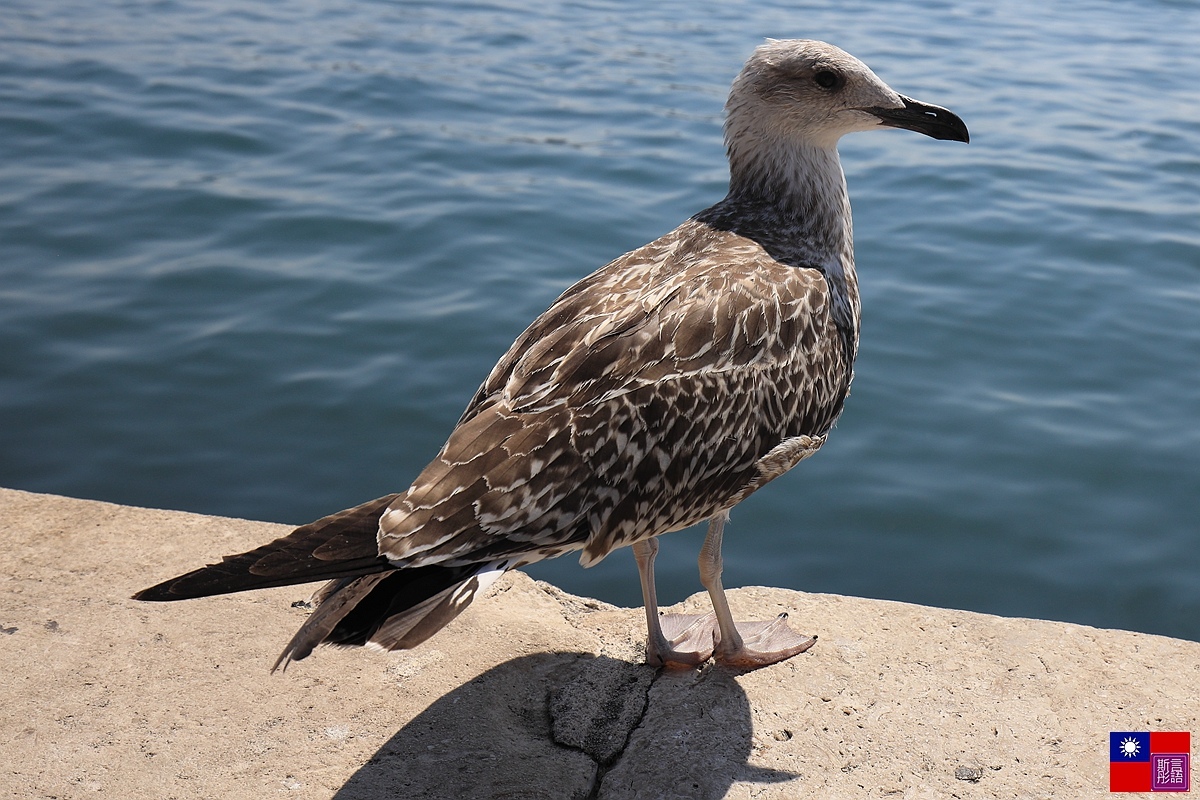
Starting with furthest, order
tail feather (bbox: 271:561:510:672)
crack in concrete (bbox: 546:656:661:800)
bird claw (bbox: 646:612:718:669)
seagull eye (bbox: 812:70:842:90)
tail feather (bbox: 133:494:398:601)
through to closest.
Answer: seagull eye (bbox: 812:70:842:90) < bird claw (bbox: 646:612:718:669) < crack in concrete (bbox: 546:656:661:800) < tail feather (bbox: 271:561:510:672) < tail feather (bbox: 133:494:398:601)

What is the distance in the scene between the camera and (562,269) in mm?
8086

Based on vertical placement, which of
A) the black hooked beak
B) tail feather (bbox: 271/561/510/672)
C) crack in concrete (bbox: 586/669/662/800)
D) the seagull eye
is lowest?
crack in concrete (bbox: 586/669/662/800)

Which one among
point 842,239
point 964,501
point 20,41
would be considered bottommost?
point 964,501

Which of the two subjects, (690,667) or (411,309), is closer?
(690,667)

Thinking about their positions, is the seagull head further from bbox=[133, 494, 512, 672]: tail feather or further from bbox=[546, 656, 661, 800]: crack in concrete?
bbox=[133, 494, 512, 672]: tail feather

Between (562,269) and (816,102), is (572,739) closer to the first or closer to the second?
(816,102)

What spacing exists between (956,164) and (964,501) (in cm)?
515

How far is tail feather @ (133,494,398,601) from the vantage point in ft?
9.35

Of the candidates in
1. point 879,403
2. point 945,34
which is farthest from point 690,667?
point 945,34

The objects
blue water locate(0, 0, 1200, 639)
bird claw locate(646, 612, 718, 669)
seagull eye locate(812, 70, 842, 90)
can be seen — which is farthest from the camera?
blue water locate(0, 0, 1200, 639)

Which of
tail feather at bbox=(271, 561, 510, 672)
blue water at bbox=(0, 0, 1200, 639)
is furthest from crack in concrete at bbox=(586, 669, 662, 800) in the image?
blue water at bbox=(0, 0, 1200, 639)

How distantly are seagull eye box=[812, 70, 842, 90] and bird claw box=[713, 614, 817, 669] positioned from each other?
81.4 inches

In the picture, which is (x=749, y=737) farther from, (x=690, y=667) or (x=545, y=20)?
(x=545, y=20)

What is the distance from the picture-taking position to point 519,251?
27.5 ft
